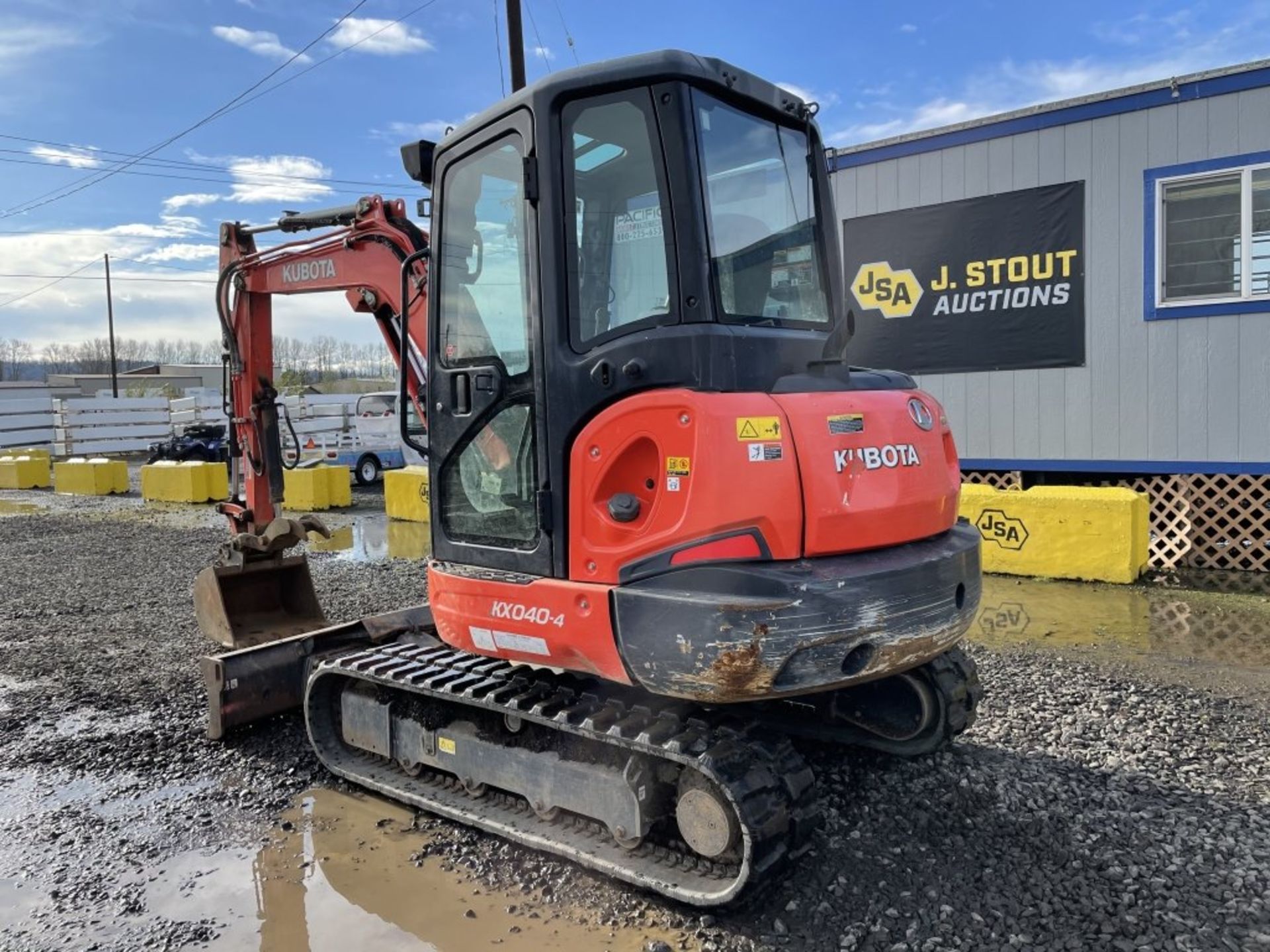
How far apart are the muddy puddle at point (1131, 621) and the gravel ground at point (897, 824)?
0.40m

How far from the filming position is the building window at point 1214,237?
868cm

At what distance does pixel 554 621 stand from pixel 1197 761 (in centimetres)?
344

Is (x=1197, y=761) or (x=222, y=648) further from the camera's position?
(x=222, y=648)

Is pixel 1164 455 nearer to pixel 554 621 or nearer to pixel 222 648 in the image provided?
pixel 554 621

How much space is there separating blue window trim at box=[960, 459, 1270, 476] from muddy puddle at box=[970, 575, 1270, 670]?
1372mm

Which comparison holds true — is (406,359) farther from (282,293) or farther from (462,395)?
(282,293)

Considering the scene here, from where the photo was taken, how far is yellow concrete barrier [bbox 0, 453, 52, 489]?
2250 centimetres

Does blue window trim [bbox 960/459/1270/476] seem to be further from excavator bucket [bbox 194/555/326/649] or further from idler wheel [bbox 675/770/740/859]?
idler wheel [bbox 675/770/740/859]

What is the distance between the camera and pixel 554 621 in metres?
3.60

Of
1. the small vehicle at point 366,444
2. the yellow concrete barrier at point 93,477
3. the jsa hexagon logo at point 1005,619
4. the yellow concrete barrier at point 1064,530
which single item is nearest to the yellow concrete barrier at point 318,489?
the small vehicle at point 366,444

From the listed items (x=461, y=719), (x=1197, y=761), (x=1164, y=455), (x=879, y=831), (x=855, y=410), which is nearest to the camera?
(x=855, y=410)

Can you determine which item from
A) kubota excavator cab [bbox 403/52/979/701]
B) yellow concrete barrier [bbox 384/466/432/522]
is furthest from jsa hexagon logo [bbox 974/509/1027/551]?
yellow concrete barrier [bbox 384/466/432/522]

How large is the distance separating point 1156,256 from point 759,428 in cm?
773

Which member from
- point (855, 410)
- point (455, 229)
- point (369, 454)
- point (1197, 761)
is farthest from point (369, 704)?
point (369, 454)
